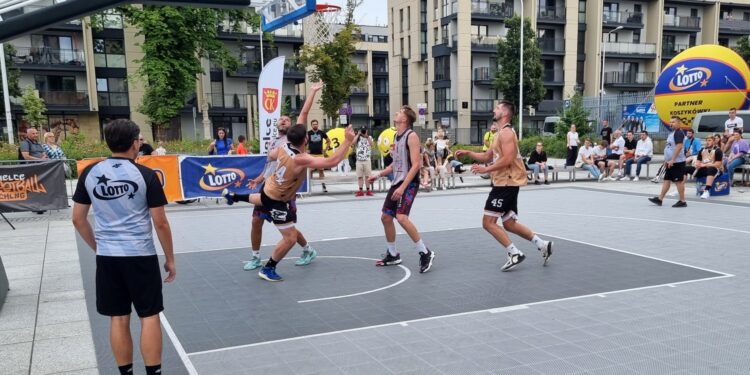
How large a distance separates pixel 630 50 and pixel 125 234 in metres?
51.4

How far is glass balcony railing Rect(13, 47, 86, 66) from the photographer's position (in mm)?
37781

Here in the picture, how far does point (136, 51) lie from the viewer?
131ft

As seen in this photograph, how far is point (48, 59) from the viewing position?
3828 centimetres

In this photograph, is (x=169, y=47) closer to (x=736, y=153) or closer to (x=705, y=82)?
(x=705, y=82)

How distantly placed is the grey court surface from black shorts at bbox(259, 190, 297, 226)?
74cm

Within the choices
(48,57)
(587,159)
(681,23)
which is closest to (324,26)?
(587,159)

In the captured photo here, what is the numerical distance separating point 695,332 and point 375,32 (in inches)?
2706

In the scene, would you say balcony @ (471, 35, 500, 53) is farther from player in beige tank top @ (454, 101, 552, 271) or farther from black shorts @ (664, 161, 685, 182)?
player in beige tank top @ (454, 101, 552, 271)

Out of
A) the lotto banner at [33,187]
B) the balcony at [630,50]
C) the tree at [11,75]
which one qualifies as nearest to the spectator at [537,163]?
the lotto banner at [33,187]

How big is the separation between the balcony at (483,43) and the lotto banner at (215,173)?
33.7m

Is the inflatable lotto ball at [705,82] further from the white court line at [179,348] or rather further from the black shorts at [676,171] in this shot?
the white court line at [179,348]

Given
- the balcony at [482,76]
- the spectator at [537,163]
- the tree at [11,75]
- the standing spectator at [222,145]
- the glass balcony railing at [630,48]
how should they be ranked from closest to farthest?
the standing spectator at [222,145] < the spectator at [537,163] < the tree at [11,75] < the balcony at [482,76] < the glass balcony railing at [630,48]

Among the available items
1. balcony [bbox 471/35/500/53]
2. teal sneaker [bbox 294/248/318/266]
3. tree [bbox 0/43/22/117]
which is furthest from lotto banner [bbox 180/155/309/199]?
balcony [bbox 471/35/500/53]

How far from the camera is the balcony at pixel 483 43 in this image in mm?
44344
